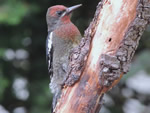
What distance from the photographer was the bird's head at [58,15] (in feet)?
14.3

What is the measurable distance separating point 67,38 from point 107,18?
1.05m

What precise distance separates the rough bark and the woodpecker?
0.87m

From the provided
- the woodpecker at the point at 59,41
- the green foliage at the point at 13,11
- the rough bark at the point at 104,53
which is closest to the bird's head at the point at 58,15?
the woodpecker at the point at 59,41

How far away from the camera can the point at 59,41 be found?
13.9 ft

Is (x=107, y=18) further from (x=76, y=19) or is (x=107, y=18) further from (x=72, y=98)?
(x=76, y=19)

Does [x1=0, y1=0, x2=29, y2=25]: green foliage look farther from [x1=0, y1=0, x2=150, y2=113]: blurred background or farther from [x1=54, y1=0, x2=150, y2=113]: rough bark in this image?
[x1=54, y1=0, x2=150, y2=113]: rough bark

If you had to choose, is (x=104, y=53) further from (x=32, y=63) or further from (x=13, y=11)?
(x=32, y=63)

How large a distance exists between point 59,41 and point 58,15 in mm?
358

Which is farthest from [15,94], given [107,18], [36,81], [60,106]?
[107,18]

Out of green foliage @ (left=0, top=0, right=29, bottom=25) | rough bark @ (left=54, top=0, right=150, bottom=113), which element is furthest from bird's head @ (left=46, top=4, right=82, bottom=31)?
rough bark @ (left=54, top=0, right=150, bottom=113)

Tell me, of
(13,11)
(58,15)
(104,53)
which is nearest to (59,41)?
(58,15)

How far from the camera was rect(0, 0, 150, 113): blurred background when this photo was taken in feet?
15.8

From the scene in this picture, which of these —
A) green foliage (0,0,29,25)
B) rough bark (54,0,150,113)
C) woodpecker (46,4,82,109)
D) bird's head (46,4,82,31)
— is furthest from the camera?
green foliage (0,0,29,25)

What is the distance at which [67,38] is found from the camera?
4180mm
